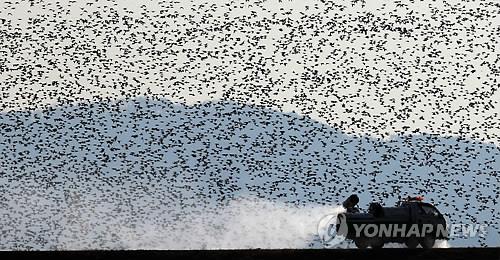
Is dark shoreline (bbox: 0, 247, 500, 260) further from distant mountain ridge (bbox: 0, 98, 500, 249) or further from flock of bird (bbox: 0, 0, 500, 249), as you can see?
flock of bird (bbox: 0, 0, 500, 249)

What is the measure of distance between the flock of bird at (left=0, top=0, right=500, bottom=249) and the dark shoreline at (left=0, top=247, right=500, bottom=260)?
943 centimetres

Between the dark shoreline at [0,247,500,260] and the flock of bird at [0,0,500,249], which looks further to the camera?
the flock of bird at [0,0,500,249]

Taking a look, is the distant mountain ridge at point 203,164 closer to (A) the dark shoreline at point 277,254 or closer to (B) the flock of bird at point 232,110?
(B) the flock of bird at point 232,110

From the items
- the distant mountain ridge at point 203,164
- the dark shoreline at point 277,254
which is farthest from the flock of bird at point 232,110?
the dark shoreline at point 277,254

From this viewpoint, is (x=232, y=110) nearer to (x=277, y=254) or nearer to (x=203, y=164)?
(x=203, y=164)

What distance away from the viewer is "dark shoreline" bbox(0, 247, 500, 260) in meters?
7.20

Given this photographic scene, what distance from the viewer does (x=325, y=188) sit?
18922 mm

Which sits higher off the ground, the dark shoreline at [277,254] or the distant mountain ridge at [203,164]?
the dark shoreline at [277,254]

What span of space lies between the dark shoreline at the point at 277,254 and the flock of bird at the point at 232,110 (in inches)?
371

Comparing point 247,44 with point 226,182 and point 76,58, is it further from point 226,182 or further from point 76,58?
point 226,182

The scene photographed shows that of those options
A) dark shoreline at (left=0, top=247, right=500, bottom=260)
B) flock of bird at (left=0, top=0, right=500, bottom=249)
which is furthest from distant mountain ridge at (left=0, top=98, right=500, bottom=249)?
dark shoreline at (left=0, top=247, right=500, bottom=260)

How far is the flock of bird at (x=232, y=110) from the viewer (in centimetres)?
1858

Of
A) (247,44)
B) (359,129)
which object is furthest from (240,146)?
(247,44)

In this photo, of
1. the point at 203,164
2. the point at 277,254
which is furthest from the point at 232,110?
the point at 277,254
